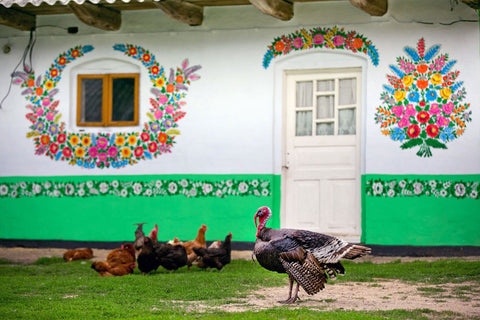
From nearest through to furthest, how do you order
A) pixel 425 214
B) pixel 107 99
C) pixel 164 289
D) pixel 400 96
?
pixel 164 289
pixel 425 214
pixel 400 96
pixel 107 99

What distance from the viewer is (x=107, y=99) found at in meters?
12.4

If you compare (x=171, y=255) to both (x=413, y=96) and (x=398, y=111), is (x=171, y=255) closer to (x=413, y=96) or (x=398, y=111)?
(x=398, y=111)

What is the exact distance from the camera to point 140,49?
1223cm

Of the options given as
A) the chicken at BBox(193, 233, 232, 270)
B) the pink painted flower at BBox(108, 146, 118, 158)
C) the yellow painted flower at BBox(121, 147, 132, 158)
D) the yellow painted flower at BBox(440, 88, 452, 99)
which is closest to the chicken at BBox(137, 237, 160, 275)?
the chicken at BBox(193, 233, 232, 270)

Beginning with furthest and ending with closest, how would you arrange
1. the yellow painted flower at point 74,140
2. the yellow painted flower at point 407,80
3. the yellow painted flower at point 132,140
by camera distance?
the yellow painted flower at point 74,140, the yellow painted flower at point 132,140, the yellow painted flower at point 407,80

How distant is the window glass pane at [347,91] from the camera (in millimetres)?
11492

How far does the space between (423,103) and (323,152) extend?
1.64 meters

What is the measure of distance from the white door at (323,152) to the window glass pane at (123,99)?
8.25 ft

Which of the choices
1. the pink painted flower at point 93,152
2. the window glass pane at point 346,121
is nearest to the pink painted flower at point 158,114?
the pink painted flower at point 93,152

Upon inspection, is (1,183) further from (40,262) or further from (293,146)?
(293,146)

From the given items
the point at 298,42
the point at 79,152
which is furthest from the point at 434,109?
the point at 79,152

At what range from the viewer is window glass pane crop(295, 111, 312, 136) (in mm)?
11641

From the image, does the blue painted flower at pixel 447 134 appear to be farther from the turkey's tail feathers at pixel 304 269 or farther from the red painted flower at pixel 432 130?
the turkey's tail feathers at pixel 304 269

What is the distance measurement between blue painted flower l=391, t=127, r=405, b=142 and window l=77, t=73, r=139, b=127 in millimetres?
4047
